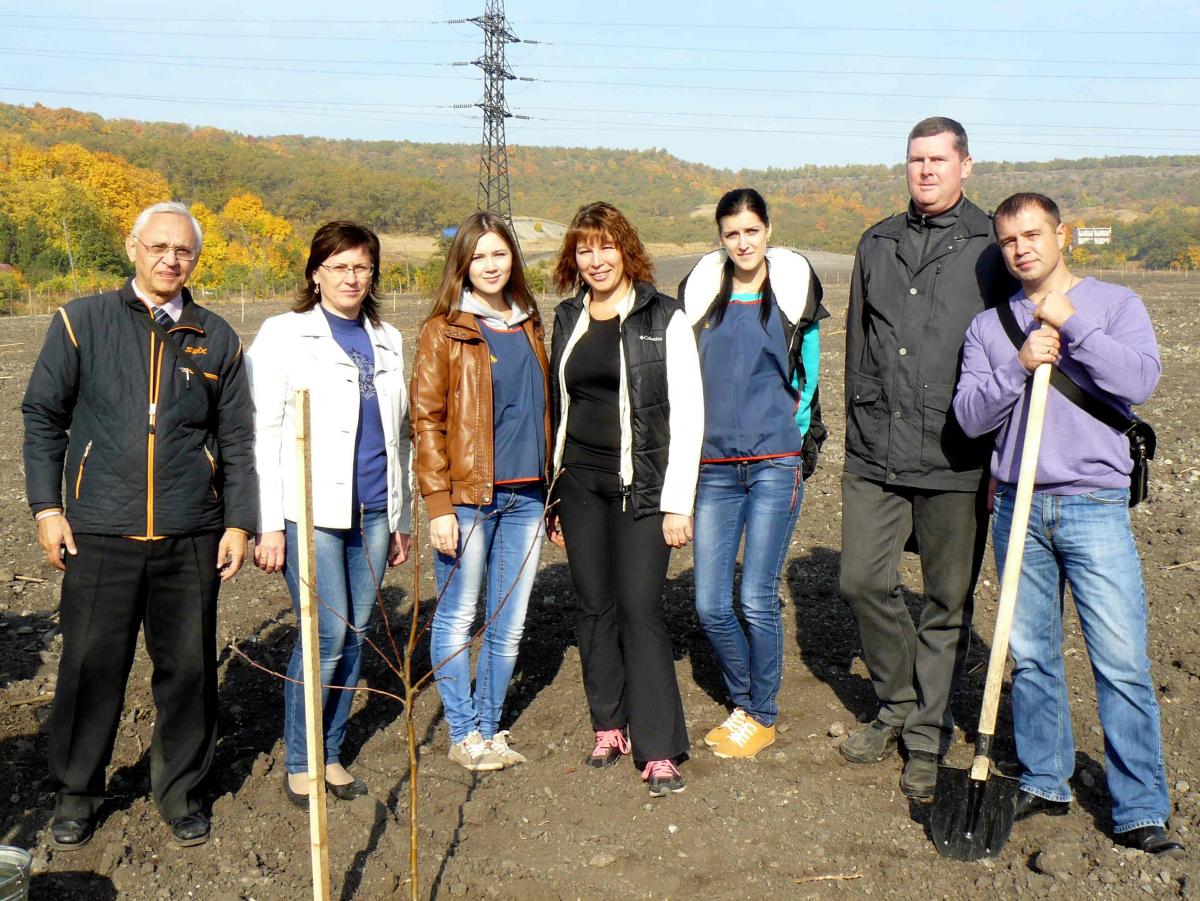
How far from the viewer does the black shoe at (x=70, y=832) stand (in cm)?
345

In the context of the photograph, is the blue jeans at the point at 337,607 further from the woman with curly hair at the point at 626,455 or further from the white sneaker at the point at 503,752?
the woman with curly hair at the point at 626,455

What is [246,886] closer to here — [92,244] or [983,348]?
[983,348]

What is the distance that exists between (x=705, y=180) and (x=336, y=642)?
453 feet

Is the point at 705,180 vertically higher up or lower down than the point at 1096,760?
higher up

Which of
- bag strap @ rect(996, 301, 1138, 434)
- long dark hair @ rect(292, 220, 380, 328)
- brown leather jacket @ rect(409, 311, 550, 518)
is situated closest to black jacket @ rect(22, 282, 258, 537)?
long dark hair @ rect(292, 220, 380, 328)

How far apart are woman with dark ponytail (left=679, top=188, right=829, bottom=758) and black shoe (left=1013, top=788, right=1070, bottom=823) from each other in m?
1.09

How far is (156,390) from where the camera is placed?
10.8 ft

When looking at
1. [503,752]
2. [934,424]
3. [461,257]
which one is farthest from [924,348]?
[503,752]

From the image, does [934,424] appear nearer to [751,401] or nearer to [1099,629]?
[751,401]

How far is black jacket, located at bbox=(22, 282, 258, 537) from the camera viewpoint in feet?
10.6

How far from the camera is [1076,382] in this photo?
3225mm

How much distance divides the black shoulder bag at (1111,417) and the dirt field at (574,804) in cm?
122

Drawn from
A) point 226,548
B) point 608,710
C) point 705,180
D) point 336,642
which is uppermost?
point 705,180

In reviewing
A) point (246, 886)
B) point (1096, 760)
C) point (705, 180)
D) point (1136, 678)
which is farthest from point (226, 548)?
point (705, 180)
